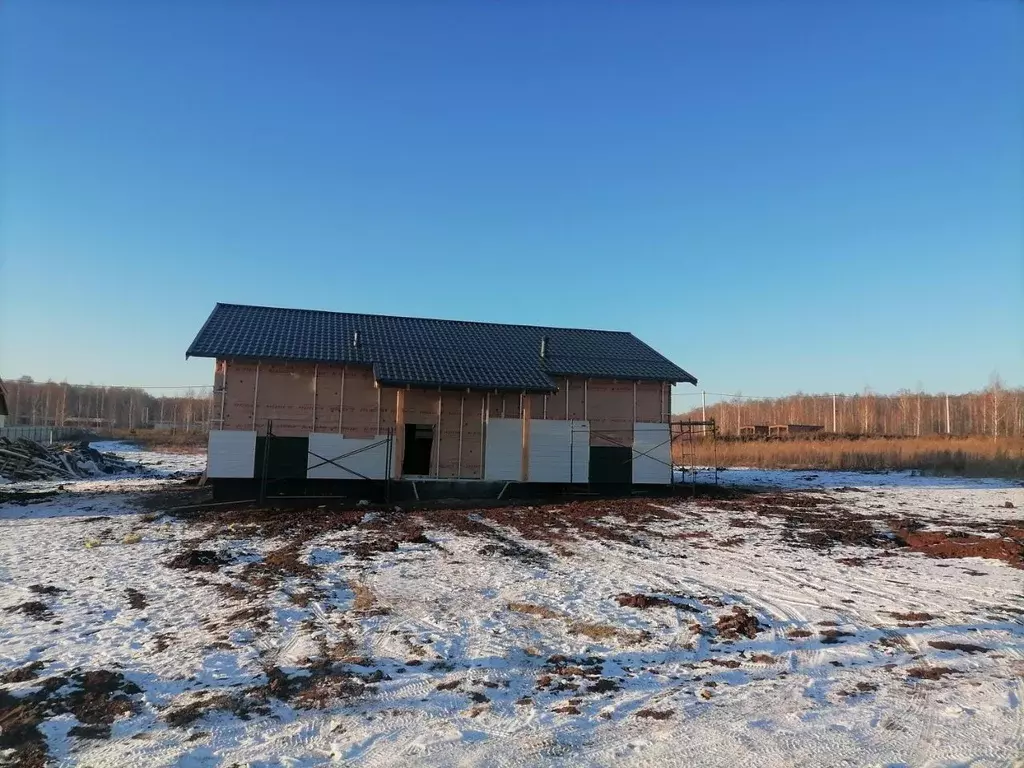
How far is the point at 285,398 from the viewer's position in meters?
17.7

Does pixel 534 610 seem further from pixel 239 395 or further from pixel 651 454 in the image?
pixel 651 454

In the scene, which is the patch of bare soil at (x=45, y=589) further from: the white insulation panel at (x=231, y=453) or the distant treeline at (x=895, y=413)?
the distant treeline at (x=895, y=413)

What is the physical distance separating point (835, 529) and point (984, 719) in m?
9.68

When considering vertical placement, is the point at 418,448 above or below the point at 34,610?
above

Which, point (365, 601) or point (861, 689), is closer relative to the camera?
point (861, 689)

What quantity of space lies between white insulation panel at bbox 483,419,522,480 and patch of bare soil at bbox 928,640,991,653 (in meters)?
13.7

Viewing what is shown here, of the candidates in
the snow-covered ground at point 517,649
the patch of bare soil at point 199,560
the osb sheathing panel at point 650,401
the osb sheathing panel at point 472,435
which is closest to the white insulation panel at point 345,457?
the osb sheathing panel at point 472,435

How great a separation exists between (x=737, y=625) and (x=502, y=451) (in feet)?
42.4

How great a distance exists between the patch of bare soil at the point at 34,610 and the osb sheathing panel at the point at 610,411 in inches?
592

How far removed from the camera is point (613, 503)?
17891mm

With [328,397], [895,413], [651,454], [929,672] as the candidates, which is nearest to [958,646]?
[929,672]

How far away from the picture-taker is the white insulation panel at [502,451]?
1914 cm

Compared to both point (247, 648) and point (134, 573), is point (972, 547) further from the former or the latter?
point (134, 573)

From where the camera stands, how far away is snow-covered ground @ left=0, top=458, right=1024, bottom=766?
4.08 meters
